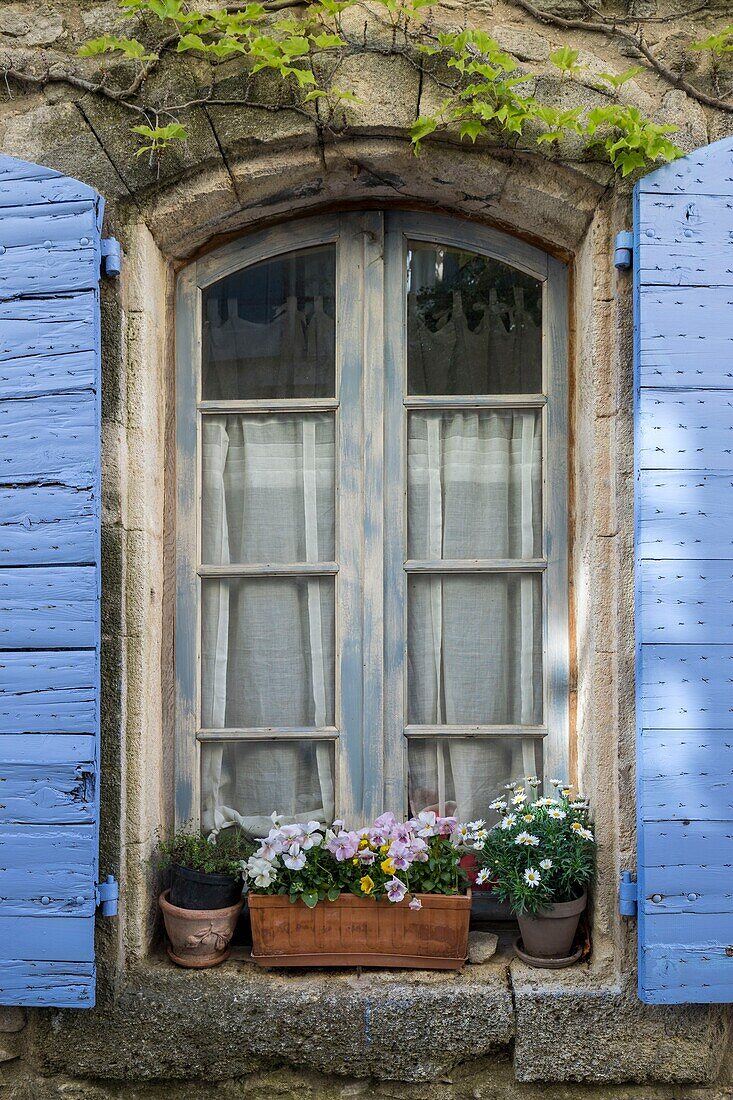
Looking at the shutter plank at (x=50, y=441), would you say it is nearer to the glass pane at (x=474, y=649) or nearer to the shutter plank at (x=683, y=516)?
the glass pane at (x=474, y=649)

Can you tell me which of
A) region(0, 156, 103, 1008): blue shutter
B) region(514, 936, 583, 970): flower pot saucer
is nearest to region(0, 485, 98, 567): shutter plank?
region(0, 156, 103, 1008): blue shutter

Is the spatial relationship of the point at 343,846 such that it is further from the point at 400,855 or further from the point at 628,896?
the point at 628,896

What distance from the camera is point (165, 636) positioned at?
8.50ft

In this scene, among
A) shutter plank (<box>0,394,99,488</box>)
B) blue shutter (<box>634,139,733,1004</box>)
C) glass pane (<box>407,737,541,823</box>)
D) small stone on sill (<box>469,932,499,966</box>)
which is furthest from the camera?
glass pane (<box>407,737,541,823</box>)

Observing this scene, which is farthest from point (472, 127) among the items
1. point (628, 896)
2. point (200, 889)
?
point (200, 889)

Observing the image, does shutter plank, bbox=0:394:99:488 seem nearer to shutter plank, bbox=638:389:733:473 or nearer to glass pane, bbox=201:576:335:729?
glass pane, bbox=201:576:335:729

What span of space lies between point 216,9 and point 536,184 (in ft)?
3.13

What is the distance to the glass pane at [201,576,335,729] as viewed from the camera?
2.64m

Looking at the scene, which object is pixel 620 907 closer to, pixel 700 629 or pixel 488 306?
pixel 700 629

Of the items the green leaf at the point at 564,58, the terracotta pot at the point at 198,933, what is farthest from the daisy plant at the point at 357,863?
the green leaf at the point at 564,58

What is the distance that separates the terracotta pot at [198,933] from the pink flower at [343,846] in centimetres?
32

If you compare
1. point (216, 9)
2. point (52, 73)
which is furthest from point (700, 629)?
point (52, 73)

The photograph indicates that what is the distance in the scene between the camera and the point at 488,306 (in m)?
2.67

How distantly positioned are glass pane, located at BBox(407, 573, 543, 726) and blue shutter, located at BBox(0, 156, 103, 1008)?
886 mm
